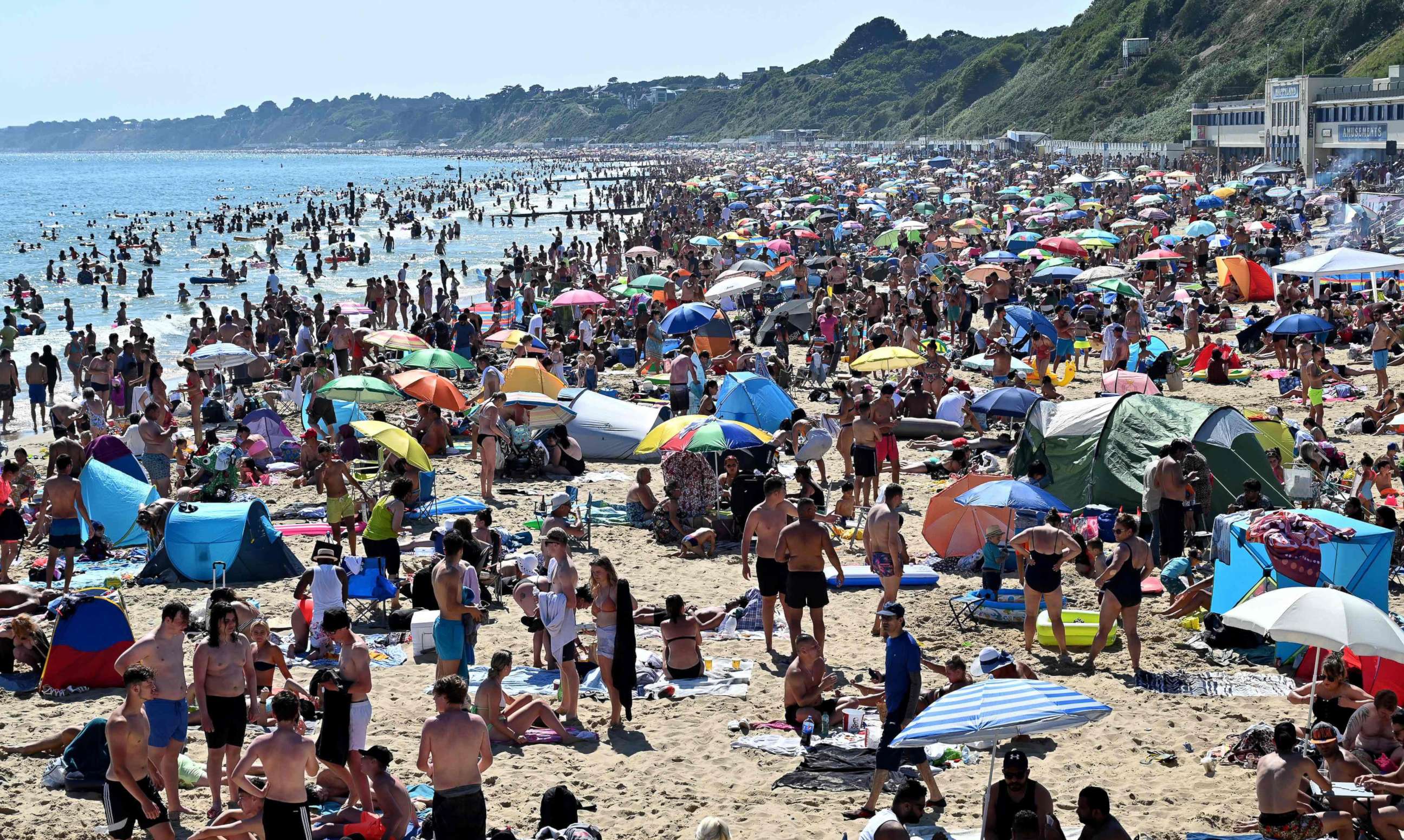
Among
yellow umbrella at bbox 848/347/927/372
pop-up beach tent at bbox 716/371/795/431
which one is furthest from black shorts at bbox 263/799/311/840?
yellow umbrella at bbox 848/347/927/372

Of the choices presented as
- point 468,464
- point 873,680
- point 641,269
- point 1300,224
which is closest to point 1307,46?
point 1300,224

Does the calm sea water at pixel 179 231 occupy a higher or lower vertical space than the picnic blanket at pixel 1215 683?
higher

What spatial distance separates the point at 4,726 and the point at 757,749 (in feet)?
13.8

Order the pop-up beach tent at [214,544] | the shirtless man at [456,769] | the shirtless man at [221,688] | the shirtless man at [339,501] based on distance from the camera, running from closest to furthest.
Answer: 1. the shirtless man at [456,769]
2. the shirtless man at [221,688]
3. the pop-up beach tent at [214,544]
4. the shirtless man at [339,501]

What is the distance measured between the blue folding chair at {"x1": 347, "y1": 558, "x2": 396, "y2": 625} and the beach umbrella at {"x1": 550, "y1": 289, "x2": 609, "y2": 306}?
12.3 meters

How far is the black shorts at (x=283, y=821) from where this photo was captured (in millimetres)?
5730

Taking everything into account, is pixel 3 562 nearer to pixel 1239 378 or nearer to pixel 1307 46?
pixel 1239 378

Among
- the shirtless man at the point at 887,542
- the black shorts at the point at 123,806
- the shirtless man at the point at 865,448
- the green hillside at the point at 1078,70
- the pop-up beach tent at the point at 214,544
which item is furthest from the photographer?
the green hillside at the point at 1078,70

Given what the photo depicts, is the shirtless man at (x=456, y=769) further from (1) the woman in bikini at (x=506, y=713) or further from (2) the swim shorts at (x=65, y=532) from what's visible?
(2) the swim shorts at (x=65, y=532)

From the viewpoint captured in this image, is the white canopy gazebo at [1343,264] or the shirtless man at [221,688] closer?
the shirtless man at [221,688]

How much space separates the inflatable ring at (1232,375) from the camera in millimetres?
18281

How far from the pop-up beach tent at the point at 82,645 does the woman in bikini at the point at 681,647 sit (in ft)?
10.7

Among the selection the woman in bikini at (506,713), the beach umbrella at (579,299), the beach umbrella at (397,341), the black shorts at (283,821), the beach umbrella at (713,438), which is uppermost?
the beach umbrella at (579,299)

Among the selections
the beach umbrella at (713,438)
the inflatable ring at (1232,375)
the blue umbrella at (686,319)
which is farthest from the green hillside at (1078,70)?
the beach umbrella at (713,438)
